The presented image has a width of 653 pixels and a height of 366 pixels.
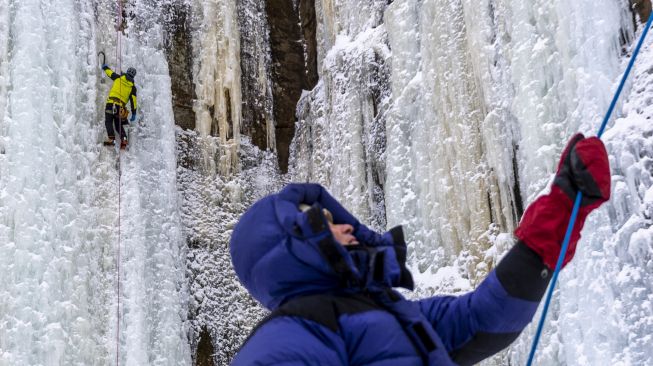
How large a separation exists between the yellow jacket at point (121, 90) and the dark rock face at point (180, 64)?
0.69 m

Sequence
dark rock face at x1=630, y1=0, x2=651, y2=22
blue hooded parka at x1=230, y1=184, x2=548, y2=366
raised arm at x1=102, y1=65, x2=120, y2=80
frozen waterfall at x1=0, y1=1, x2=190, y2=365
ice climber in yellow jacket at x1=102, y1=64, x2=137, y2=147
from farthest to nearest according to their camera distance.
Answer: raised arm at x1=102, y1=65, x2=120, y2=80 < ice climber in yellow jacket at x1=102, y1=64, x2=137, y2=147 < frozen waterfall at x1=0, y1=1, x2=190, y2=365 < dark rock face at x1=630, y1=0, x2=651, y2=22 < blue hooded parka at x1=230, y1=184, x2=548, y2=366

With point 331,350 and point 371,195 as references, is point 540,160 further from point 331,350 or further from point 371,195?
→ point 331,350

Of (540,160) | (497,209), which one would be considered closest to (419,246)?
(497,209)

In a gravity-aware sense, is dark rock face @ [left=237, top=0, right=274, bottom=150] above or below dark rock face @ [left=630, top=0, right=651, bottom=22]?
above

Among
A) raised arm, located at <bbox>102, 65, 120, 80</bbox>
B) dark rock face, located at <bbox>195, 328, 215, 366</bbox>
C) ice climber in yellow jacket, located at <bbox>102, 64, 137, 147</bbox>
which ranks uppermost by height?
raised arm, located at <bbox>102, 65, 120, 80</bbox>

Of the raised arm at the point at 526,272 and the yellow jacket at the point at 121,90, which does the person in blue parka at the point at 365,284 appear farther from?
the yellow jacket at the point at 121,90

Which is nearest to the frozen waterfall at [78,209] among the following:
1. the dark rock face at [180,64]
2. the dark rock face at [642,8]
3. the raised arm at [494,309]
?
the dark rock face at [180,64]

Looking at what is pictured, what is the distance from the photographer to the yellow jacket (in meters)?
6.72

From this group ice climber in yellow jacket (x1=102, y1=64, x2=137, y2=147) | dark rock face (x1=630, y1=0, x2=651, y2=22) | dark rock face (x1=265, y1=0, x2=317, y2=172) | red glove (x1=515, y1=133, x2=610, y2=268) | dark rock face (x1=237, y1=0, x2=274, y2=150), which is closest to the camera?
red glove (x1=515, y1=133, x2=610, y2=268)

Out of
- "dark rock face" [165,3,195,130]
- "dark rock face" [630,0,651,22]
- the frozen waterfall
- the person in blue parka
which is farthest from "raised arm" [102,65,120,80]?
the person in blue parka

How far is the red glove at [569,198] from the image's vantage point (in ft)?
5.36

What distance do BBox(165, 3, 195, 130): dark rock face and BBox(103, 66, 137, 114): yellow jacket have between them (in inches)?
27.2

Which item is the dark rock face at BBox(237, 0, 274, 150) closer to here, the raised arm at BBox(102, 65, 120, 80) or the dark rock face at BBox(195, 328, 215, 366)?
the raised arm at BBox(102, 65, 120, 80)

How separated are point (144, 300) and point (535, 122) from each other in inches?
152
